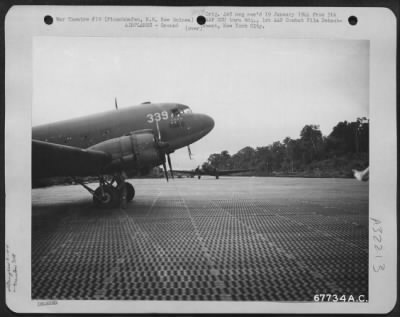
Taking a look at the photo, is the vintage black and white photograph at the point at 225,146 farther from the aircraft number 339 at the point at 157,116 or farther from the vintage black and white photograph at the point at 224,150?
the aircraft number 339 at the point at 157,116

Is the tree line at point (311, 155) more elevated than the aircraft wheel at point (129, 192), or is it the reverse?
the tree line at point (311, 155)

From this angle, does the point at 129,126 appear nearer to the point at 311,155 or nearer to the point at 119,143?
the point at 119,143

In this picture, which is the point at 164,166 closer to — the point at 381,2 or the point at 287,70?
the point at 287,70

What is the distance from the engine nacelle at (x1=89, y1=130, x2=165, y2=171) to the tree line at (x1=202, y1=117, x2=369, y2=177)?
1181 mm

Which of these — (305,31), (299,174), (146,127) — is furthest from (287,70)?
(146,127)

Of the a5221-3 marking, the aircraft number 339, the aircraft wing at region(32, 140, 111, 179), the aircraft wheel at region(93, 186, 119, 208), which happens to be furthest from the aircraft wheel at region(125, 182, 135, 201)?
the a5221-3 marking

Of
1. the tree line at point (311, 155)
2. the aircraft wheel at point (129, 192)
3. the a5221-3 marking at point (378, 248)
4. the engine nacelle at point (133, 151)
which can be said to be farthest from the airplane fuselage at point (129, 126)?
the a5221-3 marking at point (378, 248)

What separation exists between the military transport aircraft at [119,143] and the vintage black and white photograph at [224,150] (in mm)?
317

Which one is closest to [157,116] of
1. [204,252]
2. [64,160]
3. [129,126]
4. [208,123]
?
[129,126]

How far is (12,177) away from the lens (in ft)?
7.54

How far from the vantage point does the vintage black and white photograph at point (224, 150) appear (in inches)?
86.8

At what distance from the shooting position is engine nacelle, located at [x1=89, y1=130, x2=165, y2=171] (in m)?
3.77

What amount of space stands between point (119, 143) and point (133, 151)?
0.69 ft

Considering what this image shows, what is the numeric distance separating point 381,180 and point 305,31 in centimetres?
132
